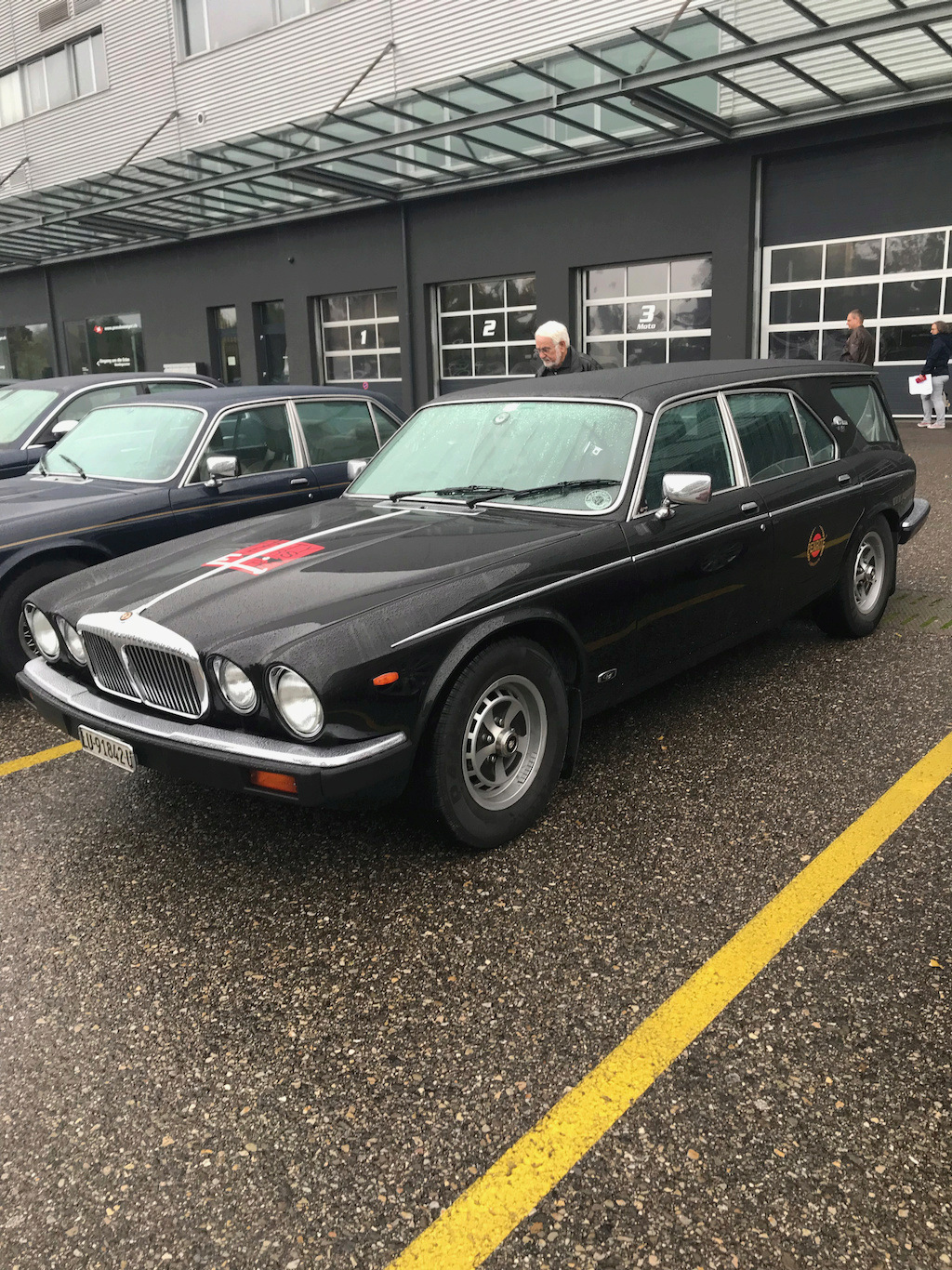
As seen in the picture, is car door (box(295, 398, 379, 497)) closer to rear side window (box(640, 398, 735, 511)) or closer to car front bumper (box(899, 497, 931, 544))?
rear side window (box(640, 398, 735, 511))

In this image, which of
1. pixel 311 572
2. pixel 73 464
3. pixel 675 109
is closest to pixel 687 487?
pixel 311 572

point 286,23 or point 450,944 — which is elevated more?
point 286,23

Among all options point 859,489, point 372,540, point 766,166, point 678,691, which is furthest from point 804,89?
point 372,540

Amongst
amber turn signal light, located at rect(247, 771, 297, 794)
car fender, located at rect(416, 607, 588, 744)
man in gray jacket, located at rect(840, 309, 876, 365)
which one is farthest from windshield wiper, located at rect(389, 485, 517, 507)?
man in gray jacket, located at rect(840, 309, 876, 365)

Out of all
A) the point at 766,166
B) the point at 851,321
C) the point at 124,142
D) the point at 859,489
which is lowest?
the point at 859,489

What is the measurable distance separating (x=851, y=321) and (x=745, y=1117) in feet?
42.0

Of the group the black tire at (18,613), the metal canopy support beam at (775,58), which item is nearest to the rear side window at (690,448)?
the black tire at (18,613)

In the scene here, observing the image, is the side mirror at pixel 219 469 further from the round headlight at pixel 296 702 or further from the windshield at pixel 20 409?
the round headlight at pixel 296 702

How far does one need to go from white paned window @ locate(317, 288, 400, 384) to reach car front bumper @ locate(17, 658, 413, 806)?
19296 mm

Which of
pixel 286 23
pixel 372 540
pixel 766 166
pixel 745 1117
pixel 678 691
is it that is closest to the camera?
pixel 745 1117

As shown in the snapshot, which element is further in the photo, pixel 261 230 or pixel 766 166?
pixel 261 230

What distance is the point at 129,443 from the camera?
661 centimetres

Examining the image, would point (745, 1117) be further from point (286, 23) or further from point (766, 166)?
point (286, 23)

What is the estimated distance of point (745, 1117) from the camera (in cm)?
227
